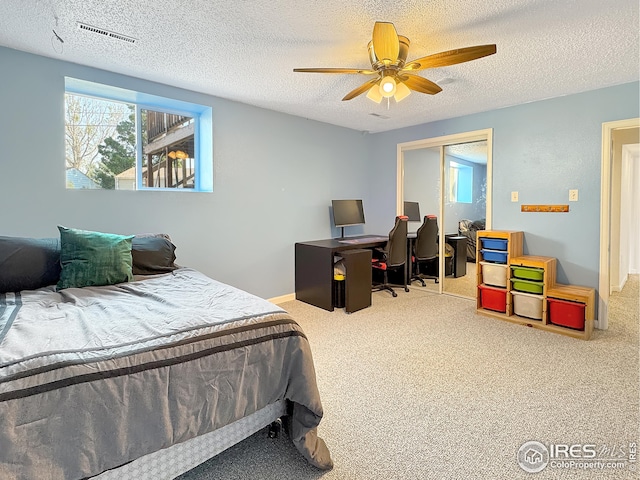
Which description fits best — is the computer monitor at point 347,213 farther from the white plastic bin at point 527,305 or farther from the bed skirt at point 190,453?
the bed skirt at point 190,453

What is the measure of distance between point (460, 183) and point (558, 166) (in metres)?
1.30

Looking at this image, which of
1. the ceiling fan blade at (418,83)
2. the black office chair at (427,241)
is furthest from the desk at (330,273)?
the ceiling fan blade at (418,83)

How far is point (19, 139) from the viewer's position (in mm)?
2496

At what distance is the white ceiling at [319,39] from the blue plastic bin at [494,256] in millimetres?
1659

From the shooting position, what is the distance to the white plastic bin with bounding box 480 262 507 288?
356cm

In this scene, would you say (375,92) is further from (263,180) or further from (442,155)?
(442,155)

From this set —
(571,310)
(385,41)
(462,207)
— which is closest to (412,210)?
(462,207)

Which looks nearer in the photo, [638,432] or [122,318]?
[122,318]

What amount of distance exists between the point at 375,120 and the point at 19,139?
374cm

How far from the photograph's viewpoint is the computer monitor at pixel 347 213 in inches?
182

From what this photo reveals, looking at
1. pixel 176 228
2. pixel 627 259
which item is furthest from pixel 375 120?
pixel 627 259

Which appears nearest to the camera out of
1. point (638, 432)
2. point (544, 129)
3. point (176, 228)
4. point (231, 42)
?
point (638, 432)

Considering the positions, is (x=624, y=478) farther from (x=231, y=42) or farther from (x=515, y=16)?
(x=231, y=42)

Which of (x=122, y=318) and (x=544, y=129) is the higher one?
(x=544, y=129)
